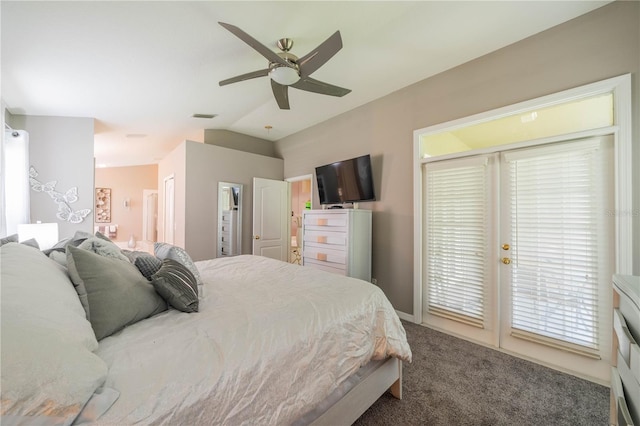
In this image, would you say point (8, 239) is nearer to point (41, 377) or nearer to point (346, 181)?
point (41, 377)

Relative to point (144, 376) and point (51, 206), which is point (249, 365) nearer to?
point (144, 376)

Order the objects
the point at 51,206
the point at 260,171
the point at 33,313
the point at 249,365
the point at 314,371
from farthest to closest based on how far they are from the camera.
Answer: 1. the point at 260,171
2. the point at 51,206
3. the point at 314,371
4. the point at 249,365
5. the point at 33,313

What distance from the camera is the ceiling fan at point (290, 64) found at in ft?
Answer: 5.47

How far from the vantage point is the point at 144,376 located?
771 millimetres

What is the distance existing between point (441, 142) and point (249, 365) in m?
2.91

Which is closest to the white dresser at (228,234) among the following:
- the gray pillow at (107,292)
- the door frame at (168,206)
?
the door frame at (168,206)

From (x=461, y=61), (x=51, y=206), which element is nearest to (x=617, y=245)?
(x=461, y=61)

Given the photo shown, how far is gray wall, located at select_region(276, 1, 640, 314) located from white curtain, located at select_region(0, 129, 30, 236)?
371 centimetres

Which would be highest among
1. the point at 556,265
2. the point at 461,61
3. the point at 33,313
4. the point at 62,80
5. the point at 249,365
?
the point at 461,61

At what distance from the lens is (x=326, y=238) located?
334 cm

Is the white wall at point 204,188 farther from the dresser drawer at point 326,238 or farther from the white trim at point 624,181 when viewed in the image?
the white trim at point 624,181

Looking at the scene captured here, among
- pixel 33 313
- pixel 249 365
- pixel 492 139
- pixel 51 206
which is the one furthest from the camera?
pixel 51 206

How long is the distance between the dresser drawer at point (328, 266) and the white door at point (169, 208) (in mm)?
2625

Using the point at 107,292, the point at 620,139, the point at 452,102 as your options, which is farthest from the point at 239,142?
the point at 620,139
